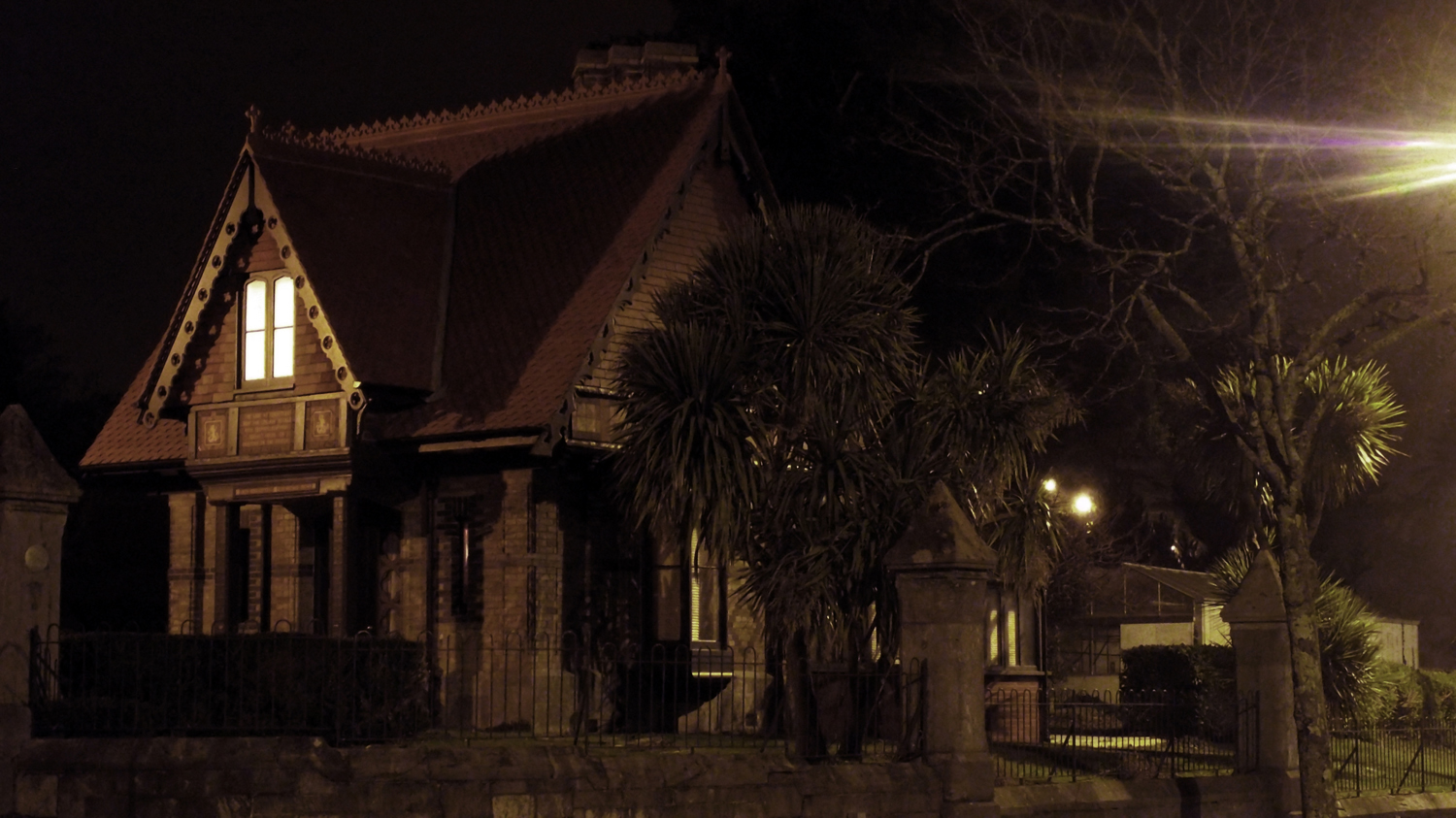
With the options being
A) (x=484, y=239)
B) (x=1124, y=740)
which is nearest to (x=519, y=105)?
(x=484, y=239)

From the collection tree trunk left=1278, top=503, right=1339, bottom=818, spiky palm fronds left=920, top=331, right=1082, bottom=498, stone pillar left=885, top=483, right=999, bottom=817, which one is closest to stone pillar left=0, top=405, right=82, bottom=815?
stone pillar left=885, top=483, right=999, bottom=817

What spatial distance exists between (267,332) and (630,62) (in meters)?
10.6

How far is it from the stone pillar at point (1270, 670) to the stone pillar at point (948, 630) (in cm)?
659

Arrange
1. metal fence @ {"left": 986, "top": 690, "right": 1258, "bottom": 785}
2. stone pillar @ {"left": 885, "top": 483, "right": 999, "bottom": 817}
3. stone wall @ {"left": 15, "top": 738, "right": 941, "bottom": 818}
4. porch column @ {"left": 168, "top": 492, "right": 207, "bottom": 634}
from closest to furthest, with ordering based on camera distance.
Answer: stone wall @ {"left": 15, "top": 738, "right": 941, "bottom": 818} → stone pillar @ {"left": 885, "top": 483, "right": 999, "bottom": 817} → metal fence @ {"left": 986, "top": 690, "right": 1258, "bottom": 785} → porch column @ {"left": 168, "top": 492, "right": 207, "bottom": 634}

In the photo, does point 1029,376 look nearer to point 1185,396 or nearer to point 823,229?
point 823,229

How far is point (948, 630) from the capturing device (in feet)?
57.5

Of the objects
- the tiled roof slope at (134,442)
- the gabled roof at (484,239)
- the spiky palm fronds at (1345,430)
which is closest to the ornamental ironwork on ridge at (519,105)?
the gabled roof at (484,239)

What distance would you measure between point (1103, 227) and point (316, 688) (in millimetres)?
20602

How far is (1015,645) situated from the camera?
31.5 m

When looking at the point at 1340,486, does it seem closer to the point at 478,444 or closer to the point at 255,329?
the point at 478,444

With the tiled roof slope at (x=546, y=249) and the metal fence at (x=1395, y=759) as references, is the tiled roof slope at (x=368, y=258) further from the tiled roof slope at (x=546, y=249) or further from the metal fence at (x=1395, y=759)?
the metal fence at (x=1395, y=759)

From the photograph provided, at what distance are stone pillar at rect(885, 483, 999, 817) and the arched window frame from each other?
11.0m

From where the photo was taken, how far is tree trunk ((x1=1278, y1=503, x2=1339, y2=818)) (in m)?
20.8

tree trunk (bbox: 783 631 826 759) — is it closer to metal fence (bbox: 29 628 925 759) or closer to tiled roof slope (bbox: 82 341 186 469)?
metal fence (bbox: 29 628 925 759)
